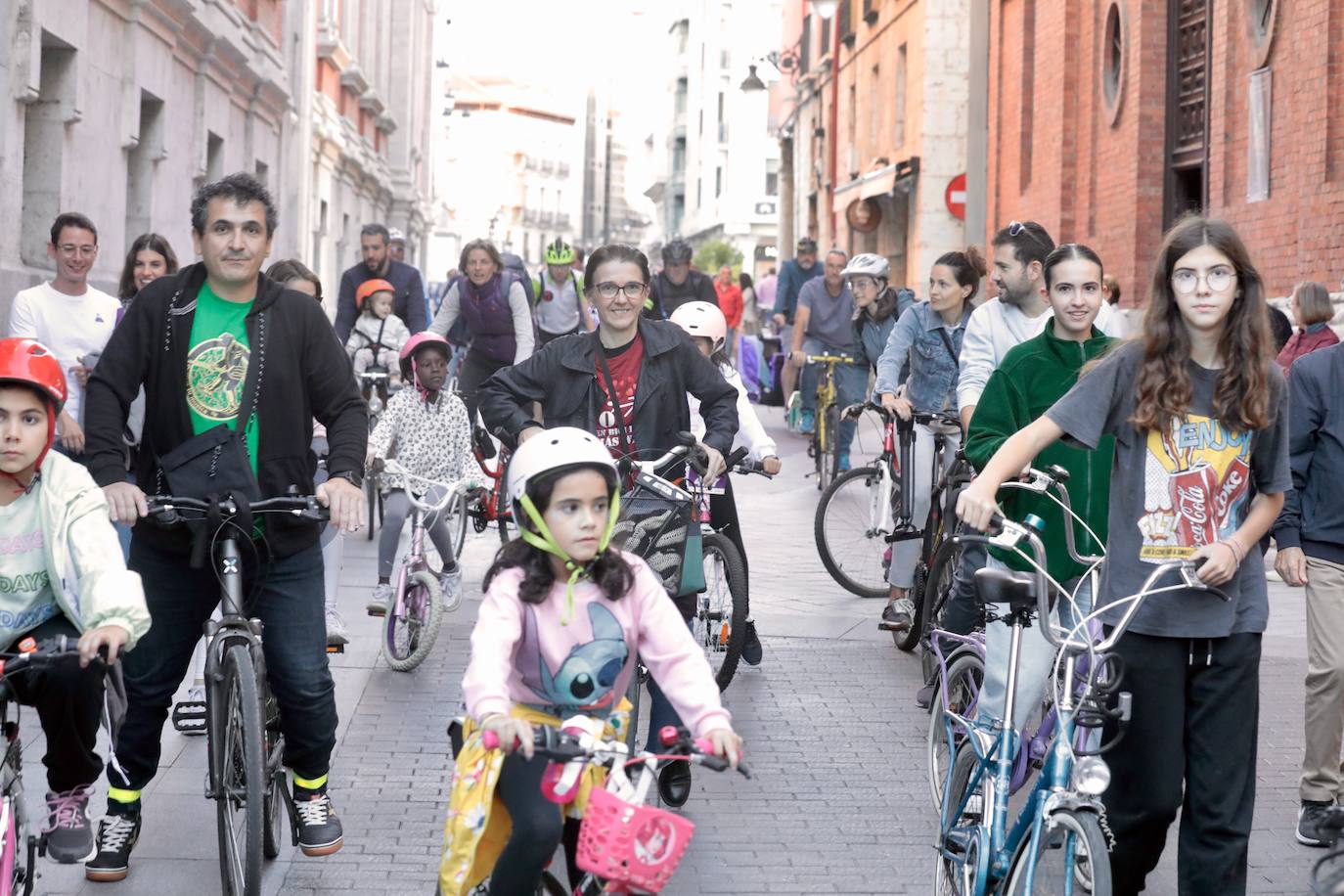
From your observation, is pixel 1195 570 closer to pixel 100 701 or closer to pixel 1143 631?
pixel 1143 631

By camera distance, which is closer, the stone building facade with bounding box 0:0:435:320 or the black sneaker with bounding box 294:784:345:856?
the black sneaker with bounding box 294:784:345:856

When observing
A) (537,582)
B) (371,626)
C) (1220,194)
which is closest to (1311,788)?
(537,582)

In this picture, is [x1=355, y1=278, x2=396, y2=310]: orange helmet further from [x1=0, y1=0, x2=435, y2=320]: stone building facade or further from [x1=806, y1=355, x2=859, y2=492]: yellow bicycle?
[x1=806, y1=355, x2=859, y2=492]: yellow bicycle

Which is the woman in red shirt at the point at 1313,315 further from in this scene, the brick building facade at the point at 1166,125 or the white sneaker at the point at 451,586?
the white sneaker at the point at 451,586

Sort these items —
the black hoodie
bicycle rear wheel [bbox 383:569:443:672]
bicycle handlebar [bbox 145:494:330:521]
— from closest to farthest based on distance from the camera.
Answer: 1. bicycle handlebar [bbox 145:494:330:521]
2. the black hoodie
3. bicycle rear wheel [bbox 383:569:443:672]

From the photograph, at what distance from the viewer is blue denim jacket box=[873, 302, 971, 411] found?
9.45m

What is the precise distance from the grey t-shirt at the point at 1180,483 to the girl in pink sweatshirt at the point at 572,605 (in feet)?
3.77

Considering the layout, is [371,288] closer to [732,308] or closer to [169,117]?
[169,117]

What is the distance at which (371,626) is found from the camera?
10.0 m

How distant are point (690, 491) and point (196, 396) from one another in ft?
7.95

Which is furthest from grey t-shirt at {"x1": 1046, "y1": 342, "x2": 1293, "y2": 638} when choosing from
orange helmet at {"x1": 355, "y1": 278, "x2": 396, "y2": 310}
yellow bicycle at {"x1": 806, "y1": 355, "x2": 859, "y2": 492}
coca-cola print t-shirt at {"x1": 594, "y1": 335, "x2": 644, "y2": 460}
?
yellow bicycle at {"x1": 806, "y1": 355, "x2": 859, "y2": 492}

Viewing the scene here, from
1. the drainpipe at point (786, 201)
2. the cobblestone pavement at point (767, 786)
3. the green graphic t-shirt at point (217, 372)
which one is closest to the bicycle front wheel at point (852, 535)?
the cobblestone pavement at point (767, 786)

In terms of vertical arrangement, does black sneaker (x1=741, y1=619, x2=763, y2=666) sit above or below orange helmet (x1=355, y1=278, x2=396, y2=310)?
below

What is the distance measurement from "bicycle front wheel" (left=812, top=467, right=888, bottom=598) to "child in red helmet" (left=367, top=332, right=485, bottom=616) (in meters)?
2.34
